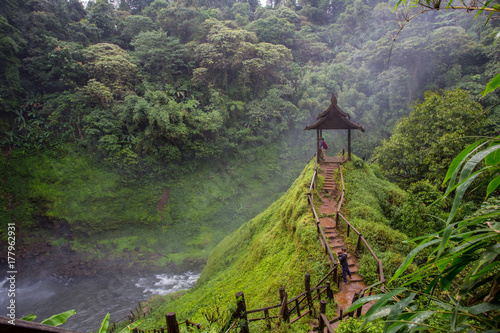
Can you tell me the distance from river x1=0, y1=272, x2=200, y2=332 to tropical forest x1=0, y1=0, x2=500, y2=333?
89mm

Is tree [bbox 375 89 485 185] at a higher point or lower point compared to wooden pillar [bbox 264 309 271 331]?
higher

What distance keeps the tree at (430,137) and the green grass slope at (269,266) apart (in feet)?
18.5

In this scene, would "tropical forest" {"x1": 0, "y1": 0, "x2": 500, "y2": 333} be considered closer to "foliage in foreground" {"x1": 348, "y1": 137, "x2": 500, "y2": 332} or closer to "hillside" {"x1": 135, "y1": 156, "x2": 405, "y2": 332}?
"hillside" {"x1": 135, "y1": 156, "x2": 405, "y2": 332}

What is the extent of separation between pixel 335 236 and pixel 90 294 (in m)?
14.1

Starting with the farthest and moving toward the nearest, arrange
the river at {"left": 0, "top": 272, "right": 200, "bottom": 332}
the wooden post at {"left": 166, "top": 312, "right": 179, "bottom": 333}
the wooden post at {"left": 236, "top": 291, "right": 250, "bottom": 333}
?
the river at {"left": 0, "top": 272, "right": 200, "bottom": 332}
the wooden post at {"left": 236, "top": 291, "right": 250, "bottom": 333}
the wooden post at {"left": 166, "top": 312, "right": 179, "bottom": 333}

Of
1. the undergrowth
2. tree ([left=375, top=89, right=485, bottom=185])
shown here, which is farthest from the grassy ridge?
tree ([left=375, top=89, right=485, bottom=185])

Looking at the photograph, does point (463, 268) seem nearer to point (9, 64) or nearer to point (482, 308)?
point (482, 308)

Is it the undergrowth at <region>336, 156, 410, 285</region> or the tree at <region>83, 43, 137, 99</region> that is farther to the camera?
the tree at <region>83, 43, 137, 99</region>

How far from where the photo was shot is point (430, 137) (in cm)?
1095

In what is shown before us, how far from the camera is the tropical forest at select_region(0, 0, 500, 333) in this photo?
24.4 feet

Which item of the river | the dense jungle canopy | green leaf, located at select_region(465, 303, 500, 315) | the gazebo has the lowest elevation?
the river

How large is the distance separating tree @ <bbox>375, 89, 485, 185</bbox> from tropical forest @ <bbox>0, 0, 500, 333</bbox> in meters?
0.08

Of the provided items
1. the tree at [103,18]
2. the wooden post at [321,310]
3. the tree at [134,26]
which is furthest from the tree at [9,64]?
the wooden post at [321,310]

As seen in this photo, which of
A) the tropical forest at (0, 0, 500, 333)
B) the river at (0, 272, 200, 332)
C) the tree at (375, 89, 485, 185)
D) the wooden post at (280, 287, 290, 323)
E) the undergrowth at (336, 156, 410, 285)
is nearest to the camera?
the wooden post at (280, 287, 290, 323)
